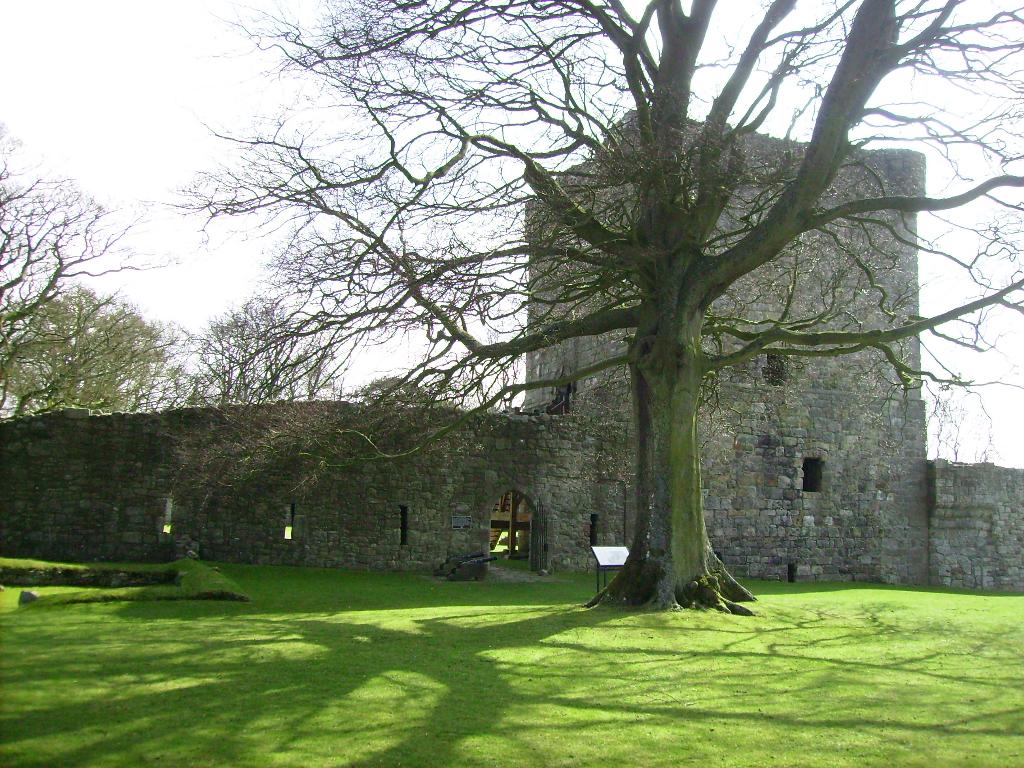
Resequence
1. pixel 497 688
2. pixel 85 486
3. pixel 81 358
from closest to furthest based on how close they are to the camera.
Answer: pixel 497 688 → pixel 85 486 → pixel 81 358

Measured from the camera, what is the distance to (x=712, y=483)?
19.4 meters

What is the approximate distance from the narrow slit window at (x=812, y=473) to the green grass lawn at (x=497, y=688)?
1033 centimetres

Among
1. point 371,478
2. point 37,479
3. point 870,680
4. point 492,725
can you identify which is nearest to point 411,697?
point 492,725

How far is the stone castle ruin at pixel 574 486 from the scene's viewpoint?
16.4 metres

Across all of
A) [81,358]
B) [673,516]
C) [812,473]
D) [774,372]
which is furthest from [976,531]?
[81,358]

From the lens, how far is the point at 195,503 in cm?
1652

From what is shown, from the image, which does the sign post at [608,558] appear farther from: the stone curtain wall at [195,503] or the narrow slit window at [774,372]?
the narrow slit window at [774,372]

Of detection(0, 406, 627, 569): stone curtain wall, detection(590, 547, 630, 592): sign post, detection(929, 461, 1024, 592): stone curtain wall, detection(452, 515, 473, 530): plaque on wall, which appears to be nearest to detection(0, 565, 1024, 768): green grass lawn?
detection(590, 547, 630, 592): sign post

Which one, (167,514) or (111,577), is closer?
(111,577)

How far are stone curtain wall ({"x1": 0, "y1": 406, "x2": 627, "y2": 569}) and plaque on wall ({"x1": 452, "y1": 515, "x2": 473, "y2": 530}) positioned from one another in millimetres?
83

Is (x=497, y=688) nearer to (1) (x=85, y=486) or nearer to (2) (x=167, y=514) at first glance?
(2) (x=167, y=514)

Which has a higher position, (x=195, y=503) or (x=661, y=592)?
(x=195, y=503)

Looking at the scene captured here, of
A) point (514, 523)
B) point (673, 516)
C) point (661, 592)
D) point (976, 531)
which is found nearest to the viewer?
point (661, 592)

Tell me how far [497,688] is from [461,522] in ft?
37.6
